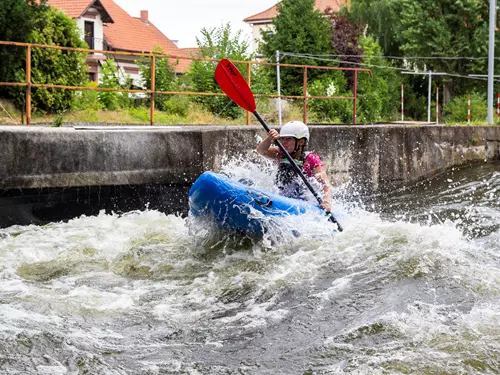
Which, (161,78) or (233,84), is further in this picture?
(161,78)

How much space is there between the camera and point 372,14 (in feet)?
133

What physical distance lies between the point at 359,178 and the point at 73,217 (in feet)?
17.8

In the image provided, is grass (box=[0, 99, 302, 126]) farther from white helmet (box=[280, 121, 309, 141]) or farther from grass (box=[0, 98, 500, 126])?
white helmet (box=[280, 121, 309, 141])

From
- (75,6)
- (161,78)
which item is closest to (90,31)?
(75,6)

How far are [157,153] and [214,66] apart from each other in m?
9.51

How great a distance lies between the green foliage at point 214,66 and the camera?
17938mm

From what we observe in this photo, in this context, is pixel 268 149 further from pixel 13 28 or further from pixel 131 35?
pixel 131 35


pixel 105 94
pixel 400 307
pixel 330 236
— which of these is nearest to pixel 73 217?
pixel 330 236

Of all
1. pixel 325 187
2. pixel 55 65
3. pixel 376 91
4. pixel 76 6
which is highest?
pixel 76 6

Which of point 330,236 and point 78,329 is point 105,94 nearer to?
point 330,236

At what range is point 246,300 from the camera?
5.72 metres

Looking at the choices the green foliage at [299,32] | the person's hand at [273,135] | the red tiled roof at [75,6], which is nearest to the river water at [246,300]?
the person's hand at [273,135]

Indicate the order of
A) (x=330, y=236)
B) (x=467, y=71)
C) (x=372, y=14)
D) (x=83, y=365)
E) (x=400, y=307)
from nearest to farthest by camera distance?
(x=83, y=365) < (x=400, y=307) < (x=330, y=236) < (x=467, y=71) < (x=372, y=14)

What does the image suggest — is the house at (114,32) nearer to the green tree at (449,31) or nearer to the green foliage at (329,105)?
the green tree at (449,31)
